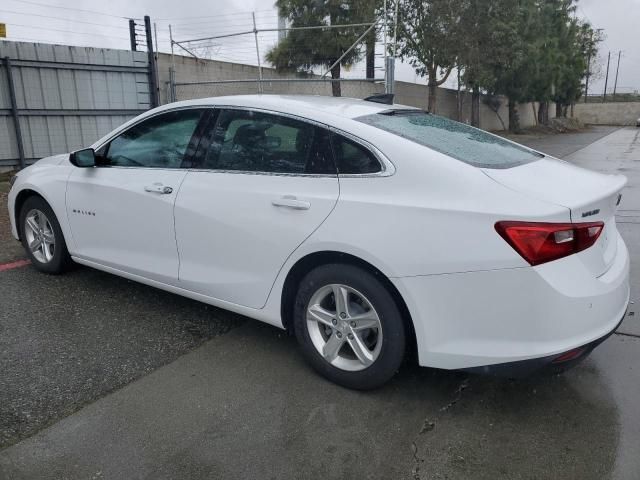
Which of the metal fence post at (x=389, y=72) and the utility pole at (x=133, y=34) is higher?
the utility pole at (x=133, y=34)

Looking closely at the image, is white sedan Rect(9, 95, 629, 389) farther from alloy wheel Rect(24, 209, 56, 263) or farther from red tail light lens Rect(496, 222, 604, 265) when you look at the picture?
alloy wheel Rect(24, 209, 56, 263)

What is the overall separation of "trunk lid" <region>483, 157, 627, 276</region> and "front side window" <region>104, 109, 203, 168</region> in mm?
2028

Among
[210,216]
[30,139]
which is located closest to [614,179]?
[210,216]

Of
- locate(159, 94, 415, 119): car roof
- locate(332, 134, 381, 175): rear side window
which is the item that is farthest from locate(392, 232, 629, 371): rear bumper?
locate(159, 94, 415, 119): car roof

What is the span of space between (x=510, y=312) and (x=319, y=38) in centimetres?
1523

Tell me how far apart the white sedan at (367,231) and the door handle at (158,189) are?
0.03 feet

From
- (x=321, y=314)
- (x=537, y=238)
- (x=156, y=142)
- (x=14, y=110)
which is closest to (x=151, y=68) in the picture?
(x=14, y=110)

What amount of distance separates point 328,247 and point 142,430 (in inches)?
50.8

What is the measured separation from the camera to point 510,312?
2.47 m

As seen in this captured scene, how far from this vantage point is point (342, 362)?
120 inches

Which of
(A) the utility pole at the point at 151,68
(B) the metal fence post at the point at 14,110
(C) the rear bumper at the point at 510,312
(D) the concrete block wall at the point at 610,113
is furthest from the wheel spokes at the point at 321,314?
(D) the concrete block wall at the point at 610,113

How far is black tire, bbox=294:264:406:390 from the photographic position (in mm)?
2758

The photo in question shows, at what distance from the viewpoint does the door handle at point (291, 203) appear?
2969mm

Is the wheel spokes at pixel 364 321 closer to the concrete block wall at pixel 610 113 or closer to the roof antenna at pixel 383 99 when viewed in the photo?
the roof antenna at pixel 383 99
